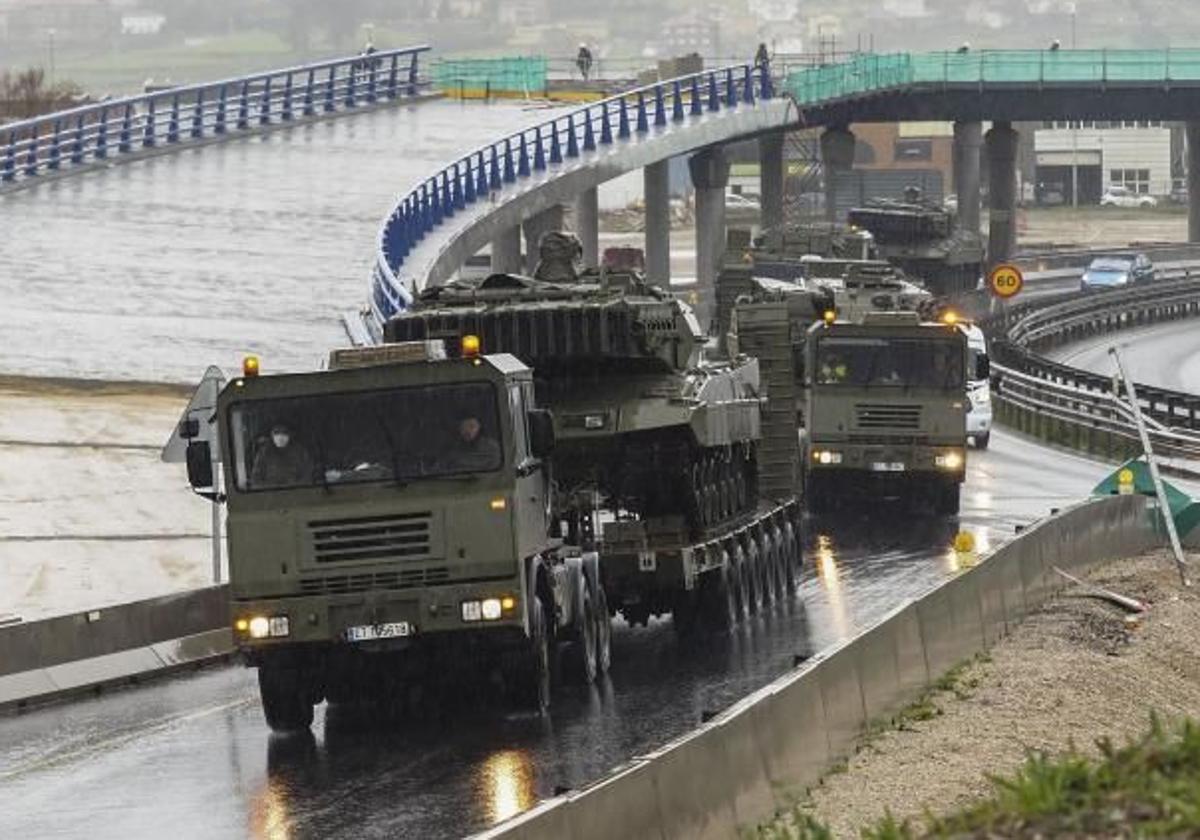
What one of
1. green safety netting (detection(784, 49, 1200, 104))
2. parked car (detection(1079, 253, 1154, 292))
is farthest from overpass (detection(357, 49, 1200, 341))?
parked car (detection(1079, 253, 1154, 292))

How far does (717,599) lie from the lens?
29750 mm

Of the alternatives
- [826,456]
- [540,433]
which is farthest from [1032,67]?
[540,433]

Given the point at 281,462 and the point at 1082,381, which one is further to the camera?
the point at 1082,381

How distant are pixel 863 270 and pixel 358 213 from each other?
701 inches

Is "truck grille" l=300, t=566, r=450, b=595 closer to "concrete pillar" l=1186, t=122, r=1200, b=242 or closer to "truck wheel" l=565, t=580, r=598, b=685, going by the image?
"truck wheel" l=565, t=580, r=598, b=685

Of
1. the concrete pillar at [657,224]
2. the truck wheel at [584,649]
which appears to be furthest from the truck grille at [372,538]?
the concrete pillar at [657,224]

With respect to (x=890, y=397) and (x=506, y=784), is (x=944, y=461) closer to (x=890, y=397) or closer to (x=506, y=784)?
(x=890, y=397)

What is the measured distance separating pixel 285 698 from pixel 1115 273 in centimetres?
10604

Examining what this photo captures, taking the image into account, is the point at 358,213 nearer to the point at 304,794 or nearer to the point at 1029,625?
the point at 1029,625

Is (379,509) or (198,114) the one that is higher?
(198,114)

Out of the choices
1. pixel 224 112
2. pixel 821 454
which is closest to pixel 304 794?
pixel 821 454

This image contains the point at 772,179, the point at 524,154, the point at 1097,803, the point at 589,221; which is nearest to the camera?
the point at 1097,803

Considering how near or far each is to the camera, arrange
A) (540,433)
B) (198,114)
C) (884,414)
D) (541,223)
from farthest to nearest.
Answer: (541,223) < (198,114) < (884,414) < (540,433)

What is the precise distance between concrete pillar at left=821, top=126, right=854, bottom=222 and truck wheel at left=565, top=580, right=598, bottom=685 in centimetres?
9498
